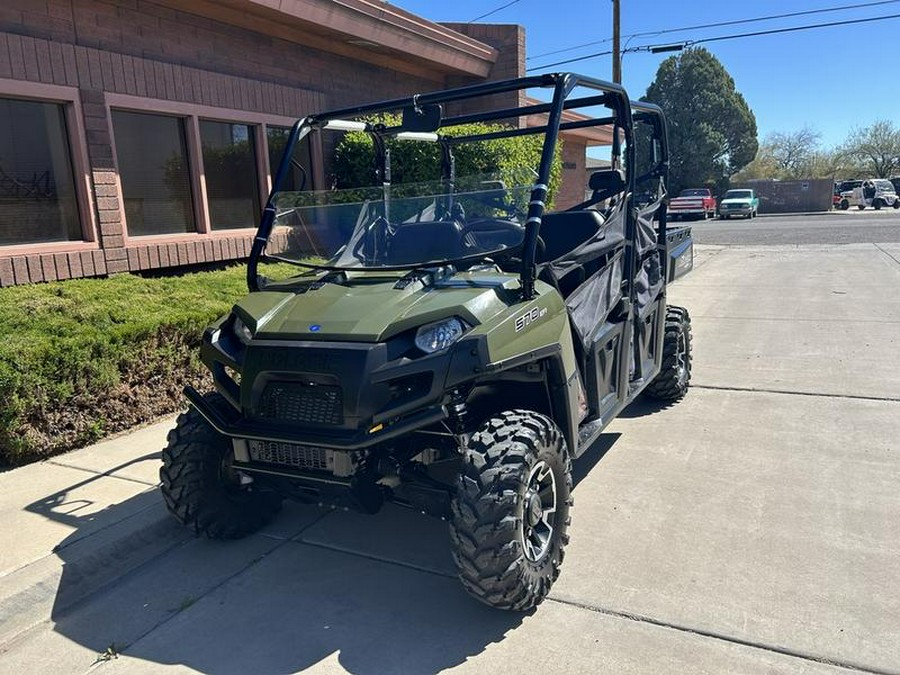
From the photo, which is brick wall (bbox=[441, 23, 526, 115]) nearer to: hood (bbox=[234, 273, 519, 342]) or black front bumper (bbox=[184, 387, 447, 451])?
hood (bbox=[234, 273, 519, 342])

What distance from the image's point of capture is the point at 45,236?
6.49m

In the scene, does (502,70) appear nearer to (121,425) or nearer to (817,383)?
(817,383)

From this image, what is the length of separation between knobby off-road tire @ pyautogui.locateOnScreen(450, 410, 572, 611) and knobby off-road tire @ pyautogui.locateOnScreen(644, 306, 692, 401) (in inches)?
108

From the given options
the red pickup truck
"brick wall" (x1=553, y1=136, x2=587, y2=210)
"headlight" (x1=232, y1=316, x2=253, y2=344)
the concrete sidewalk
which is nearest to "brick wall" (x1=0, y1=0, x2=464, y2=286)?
the concrete sidewalk

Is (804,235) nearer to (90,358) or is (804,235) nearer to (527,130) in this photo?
(527,130)

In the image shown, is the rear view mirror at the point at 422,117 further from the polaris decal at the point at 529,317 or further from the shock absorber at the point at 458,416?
the shock absorber at the point at 458,416

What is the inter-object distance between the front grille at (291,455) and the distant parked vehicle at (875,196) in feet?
157

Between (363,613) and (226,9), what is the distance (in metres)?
7.18

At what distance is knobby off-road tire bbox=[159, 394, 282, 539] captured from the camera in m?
3.42

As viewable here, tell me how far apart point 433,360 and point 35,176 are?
18.0 ft

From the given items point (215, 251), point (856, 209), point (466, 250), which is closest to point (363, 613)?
point (466, 250)

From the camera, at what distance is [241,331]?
10.9 feet

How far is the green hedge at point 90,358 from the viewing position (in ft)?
14.3

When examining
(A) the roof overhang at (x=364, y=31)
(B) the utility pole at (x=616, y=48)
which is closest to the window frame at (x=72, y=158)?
(A) the roof overhang at (x=364, y=31)
